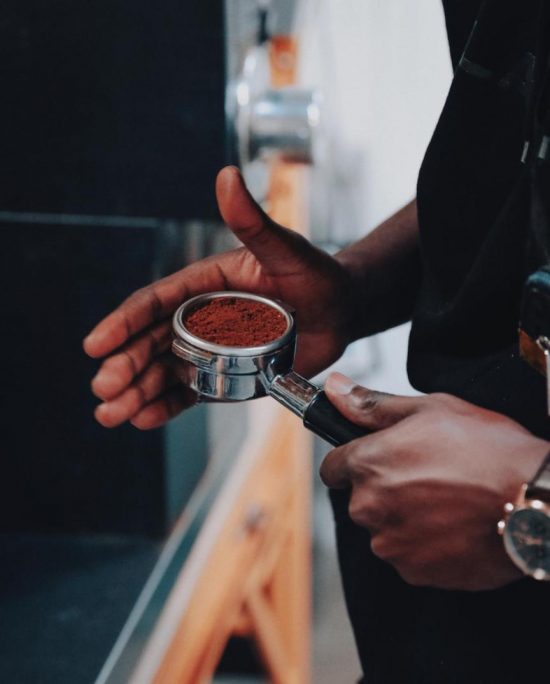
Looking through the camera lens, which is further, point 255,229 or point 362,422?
point 255,229

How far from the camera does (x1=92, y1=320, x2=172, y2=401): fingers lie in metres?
0.73

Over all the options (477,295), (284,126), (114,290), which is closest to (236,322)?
(477,295)

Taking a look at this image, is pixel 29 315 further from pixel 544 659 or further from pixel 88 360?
pixel 544 659

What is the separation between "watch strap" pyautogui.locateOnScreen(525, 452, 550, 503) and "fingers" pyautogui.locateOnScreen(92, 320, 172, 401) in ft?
1.19

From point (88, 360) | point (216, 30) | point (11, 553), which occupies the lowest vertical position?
point (11, 553)

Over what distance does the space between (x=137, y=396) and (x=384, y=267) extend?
0.85ft

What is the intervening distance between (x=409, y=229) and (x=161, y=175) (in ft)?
0.89

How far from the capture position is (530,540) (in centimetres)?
48

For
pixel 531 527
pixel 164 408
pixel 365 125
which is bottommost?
pixel 365 125

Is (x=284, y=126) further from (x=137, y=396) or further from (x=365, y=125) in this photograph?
(x=365, y=125)

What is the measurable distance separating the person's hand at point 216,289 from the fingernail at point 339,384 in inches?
6.4

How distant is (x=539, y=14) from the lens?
0.53 metres

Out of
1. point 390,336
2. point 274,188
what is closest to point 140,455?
point 274,188

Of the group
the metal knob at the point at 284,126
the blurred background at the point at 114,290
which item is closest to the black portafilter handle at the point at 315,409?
the blurred background at the point at 114,290
